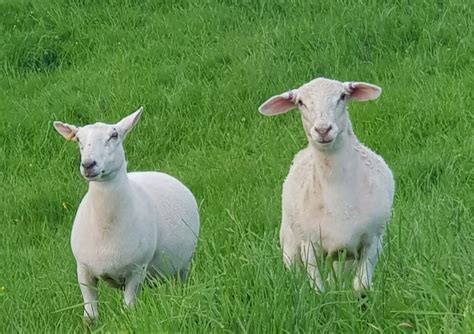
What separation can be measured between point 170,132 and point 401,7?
2.95 metres

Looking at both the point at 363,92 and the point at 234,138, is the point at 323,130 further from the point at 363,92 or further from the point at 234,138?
the point at 234,138

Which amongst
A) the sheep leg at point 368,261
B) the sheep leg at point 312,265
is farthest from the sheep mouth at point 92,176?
the sheep leg at point 368,261

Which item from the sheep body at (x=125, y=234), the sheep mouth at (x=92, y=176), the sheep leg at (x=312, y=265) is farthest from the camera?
Answer: the sheep body at (x=125, y=234)

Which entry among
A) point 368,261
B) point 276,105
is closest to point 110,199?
point 276,105

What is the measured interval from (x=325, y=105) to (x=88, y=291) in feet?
5.63

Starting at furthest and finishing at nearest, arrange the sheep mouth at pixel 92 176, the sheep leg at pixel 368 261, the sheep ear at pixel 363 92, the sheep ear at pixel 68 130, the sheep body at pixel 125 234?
1. the sheep ear at pixel 68 130
2. the sheep body at pixel 125 234
3. the sheep mouth at pixel 92 176
4. the sheep ear at pixel 363 92
5. the sheep leg at pixel 368 261

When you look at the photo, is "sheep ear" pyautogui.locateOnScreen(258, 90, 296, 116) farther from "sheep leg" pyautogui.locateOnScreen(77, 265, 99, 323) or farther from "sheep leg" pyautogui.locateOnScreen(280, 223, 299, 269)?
"sheep leg" pyautogui.locateOnScreen(77, 265, 99, 323)

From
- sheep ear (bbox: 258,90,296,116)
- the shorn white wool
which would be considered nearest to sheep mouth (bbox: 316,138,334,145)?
the shorn white wool

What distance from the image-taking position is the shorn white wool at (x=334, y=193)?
5.05m

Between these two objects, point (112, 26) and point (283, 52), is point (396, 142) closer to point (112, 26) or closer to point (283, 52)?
point (283, 52)

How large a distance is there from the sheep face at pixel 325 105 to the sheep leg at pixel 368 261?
53 centimetres

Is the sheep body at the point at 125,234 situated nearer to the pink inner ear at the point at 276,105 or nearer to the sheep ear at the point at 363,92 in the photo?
the pink inner ear at the point at 276,105

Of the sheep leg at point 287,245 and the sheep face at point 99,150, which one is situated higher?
the sheep face at point 99,150

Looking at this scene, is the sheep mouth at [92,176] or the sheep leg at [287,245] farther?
the sheep mouth at [92,176]
